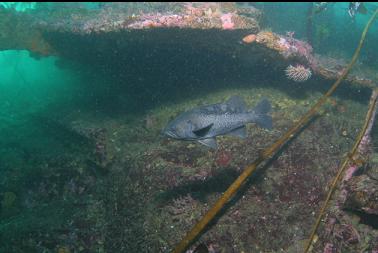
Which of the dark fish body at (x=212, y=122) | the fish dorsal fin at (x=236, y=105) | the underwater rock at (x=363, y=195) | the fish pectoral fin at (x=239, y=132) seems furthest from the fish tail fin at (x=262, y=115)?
the underwater rock at (x=363, y=195)

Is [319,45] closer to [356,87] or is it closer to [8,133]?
[356,87]

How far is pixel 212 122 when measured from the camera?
392 cm

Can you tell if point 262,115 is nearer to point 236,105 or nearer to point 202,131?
point 236,105

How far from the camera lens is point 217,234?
17.5 ft

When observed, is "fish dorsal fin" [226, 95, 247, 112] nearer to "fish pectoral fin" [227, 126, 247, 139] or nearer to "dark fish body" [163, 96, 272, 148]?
"dark fish body" [163, 96, 272, 148]

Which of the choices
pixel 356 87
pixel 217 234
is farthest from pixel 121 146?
pixel 356 87

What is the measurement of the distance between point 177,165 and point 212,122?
3188 millimetres

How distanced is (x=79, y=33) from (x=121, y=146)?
13.5ft

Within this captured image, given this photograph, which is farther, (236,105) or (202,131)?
(236,105)

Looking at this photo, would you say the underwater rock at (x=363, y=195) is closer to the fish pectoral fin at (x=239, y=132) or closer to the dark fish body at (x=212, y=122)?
the dark fish body at (x=212, y=122)

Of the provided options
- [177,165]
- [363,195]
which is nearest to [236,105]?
[363,195]

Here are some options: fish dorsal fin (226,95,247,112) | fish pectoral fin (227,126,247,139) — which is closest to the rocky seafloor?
fish pectoral fin (227,126,247,139)

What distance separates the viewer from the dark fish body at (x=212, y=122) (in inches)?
147

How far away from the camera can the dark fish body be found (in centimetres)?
373
